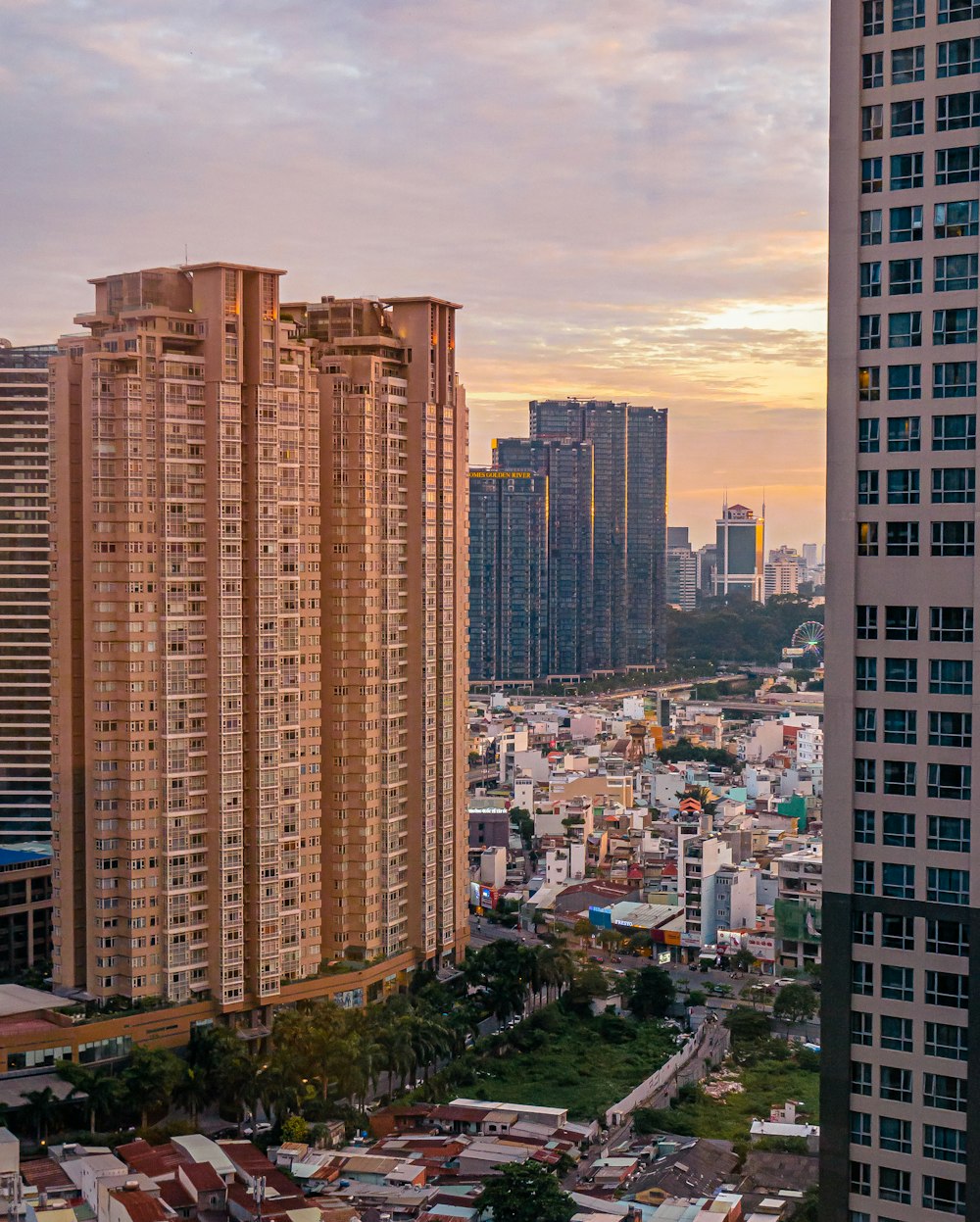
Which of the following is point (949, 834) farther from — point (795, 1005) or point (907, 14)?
point (795, 1005)

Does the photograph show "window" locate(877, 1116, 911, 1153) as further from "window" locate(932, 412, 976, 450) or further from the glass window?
the glass window

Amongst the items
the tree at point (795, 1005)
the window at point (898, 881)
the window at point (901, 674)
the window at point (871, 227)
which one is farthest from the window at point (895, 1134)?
the tree at point (795, 1005)

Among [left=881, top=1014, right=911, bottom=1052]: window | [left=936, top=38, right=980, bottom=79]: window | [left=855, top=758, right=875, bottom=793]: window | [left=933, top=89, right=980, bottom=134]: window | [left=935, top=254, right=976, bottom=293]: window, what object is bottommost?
[left=881, top=1014, right=911, bottom=1052]: window

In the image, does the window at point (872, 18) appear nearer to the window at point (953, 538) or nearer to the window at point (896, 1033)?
the window at point (953, 538)

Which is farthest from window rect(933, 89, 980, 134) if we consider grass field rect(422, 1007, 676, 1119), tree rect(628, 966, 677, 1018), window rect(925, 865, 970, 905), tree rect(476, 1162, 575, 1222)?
tree rect(628, 966, 677, 1018)

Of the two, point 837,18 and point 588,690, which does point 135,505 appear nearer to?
point 837,18

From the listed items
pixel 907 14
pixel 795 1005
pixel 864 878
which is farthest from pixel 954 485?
pixel 795 1005

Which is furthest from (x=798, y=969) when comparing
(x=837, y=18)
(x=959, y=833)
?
(x=837, y=18)
